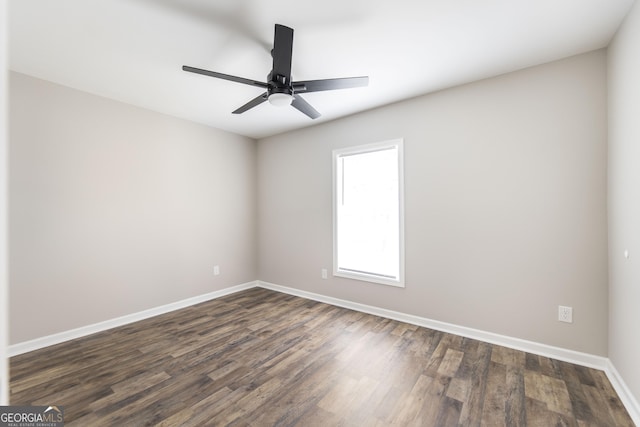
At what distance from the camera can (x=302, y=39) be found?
6.38ft

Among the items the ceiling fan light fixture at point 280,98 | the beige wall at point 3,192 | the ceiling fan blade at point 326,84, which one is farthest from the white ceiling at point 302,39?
the beige wall at point 3,192

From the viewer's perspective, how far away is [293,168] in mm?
4047

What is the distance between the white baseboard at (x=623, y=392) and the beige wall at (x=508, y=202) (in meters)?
0.15

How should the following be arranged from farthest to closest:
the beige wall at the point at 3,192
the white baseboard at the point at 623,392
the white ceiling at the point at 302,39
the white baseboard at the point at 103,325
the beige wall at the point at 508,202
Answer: the white baseboard at the point at 103,325
the beige wall at the point at 508,202
the white ceiling at the point at 302,39
the white baseboard at the point at 623,392
the beige wall at the point at 3,192

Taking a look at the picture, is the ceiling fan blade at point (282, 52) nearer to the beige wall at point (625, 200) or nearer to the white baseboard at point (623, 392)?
the beige wall at point (625, 200)

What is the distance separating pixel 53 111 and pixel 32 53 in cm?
61

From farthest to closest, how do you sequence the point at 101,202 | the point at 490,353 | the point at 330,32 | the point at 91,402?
the point at 101,202 < the point at 490,353 < the point at 330,32 < the point at 91,402

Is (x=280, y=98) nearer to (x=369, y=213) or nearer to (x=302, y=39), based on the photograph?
(x=302, y=39)


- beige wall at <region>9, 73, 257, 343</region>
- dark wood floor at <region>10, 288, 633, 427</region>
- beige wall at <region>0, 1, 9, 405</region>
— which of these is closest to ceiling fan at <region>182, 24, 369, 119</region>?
beige wall at <region>0, 1, 9, 405</region>

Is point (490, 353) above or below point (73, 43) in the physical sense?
below

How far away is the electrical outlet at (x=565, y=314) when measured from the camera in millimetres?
2139

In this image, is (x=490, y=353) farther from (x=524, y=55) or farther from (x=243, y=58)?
(x=243, y=58)

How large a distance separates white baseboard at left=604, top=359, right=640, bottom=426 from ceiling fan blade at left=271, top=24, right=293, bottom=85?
121 inches

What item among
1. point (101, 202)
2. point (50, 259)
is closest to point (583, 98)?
point (101, 202)
